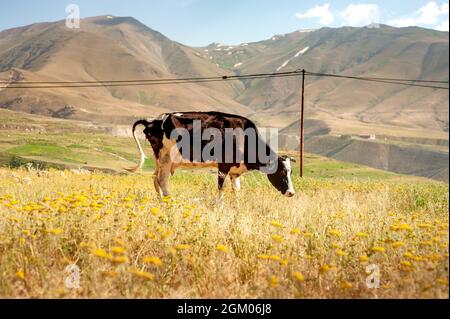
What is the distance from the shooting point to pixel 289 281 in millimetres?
5777

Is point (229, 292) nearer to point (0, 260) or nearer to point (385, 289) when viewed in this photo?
point (385, 289)

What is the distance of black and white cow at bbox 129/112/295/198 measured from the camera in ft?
41.9

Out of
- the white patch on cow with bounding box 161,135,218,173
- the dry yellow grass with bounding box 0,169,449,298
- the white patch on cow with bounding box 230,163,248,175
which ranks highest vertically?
the white patch on cow with bounding box 161,135,218,173

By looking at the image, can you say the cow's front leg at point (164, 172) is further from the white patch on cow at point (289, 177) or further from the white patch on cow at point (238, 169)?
the white patch on cow at point (289, 177)

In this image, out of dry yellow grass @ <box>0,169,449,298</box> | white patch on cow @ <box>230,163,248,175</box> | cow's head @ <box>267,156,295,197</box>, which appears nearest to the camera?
dry yellow grass @ <box>0,169,449,298</box>

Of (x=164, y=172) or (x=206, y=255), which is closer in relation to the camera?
(x=206, y=255)

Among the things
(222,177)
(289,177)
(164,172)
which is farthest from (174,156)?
(289,177)

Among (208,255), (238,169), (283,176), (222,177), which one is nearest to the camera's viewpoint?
(208,255)

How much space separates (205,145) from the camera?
12.8m

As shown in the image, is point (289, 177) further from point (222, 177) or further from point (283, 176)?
point (222, 177)

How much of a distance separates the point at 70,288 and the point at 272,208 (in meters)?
6.67

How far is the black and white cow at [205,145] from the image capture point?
41.9ft

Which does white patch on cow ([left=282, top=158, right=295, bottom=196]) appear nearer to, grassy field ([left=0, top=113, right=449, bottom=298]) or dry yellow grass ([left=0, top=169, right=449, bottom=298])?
grassy field ([left=0, top=113, right=449, bottom=298])

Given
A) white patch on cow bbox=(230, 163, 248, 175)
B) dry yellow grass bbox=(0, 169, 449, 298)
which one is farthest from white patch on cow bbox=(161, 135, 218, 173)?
dry yellow grass bbox=(0, 169, 449, 298)
